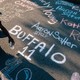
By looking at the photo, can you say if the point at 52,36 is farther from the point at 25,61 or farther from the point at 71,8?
the point at 71,8

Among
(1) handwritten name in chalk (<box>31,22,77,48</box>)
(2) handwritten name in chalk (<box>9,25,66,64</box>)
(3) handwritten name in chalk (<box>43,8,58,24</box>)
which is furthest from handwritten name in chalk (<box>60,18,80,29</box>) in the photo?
(2) handwritten name in chalk (<box>9,25,66,64</box>)

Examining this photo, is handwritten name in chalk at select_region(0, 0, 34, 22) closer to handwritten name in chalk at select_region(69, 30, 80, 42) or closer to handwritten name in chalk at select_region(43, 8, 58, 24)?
handwritten name in chalk at select_region(43, 8, 58, 24)

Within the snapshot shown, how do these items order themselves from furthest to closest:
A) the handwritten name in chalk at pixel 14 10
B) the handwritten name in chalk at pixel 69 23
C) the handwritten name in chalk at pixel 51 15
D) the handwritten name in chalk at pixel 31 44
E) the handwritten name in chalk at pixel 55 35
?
the handwritten name in chalk at pixel 14 10 < the handwritten name in chalk at pixel 51 15 < the handwritten name in chalk at pixel 69 23 < the handwritten name in chalk at pixel 55 35 < the handwritten name in chalk at pixel 31 44

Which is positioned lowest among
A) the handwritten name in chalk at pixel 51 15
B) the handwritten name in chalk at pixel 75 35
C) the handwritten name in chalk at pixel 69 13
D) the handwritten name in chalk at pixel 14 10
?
the handwritten name in chalk at pixel 14 10

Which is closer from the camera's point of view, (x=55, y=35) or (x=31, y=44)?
(x=31, y=44)

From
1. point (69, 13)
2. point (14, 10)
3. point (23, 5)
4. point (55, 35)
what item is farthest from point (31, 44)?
point (23, 5)

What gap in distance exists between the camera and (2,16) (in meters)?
6.45

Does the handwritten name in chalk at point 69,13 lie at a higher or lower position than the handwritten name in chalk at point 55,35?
higher

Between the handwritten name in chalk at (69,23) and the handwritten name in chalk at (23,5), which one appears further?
the handwritten name in chalk at (23,5)

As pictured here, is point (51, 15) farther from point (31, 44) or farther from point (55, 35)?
point (31, 44)

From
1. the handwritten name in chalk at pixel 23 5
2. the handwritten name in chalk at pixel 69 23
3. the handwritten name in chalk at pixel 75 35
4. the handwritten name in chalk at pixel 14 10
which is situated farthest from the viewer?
the handwritten name in chalk at pixel 23 5

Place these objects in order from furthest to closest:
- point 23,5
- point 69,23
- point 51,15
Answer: point 23,5, point 51,15, point 69,23

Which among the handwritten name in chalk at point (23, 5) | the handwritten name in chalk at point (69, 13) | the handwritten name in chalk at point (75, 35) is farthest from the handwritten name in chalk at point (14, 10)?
the handwritten name in chalk at point (75, 35)

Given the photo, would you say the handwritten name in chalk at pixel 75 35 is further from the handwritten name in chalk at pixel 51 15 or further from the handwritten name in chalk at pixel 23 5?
the handwritten name in chalk at pixel 23 5
